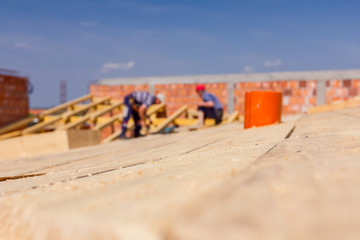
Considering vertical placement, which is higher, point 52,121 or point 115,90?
point 115,90

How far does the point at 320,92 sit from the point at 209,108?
308cm

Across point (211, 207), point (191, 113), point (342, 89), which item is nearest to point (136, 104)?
point (191, 113)

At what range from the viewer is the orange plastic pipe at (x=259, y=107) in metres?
3.95

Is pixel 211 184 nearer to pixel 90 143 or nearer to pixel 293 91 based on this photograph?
pixel 90 143

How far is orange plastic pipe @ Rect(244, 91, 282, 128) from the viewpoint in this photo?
395 centimetres

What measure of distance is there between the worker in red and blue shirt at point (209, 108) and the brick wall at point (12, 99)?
523 centimetres

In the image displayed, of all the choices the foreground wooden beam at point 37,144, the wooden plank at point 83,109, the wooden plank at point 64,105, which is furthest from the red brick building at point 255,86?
the foreground wooden beam at point 37,144

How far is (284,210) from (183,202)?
240mm

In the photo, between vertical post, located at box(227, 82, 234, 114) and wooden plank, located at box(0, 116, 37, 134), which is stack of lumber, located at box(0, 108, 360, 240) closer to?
wooden plank, located at box(0, 116, 37, 134)

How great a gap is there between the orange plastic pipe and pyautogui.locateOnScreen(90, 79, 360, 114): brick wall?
5234mm

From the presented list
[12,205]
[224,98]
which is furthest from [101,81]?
[12,205]

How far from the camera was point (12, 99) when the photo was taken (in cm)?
945

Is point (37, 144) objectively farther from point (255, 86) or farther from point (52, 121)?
point (255, 86)

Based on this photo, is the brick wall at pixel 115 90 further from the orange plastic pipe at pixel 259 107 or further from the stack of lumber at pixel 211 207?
the stack of lumber at pixel 211 207
